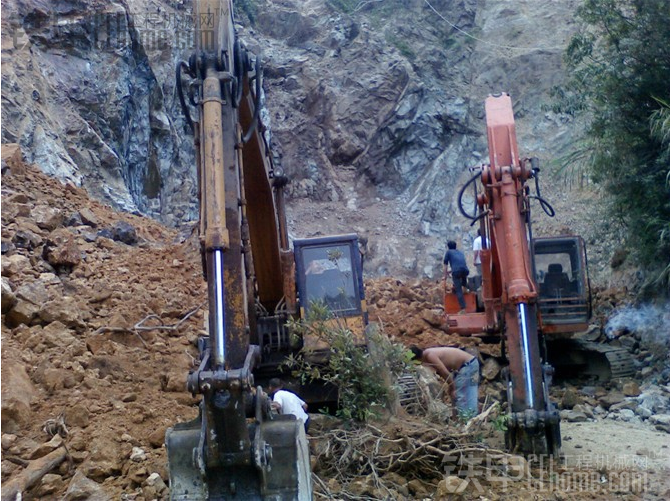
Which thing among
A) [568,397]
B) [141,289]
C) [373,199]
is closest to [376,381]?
[568,397]

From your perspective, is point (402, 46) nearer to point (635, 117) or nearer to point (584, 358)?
point (635, 117)

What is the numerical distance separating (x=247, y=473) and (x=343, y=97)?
2361cm

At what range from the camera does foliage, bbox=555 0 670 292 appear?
1137cm

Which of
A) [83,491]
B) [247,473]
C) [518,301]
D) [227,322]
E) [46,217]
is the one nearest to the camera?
[247,473]

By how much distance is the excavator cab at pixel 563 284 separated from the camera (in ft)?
31.6

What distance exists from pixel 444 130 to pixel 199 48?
21793 mm

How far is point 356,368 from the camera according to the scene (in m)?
6.18

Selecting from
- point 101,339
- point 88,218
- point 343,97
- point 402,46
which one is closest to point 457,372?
point 101,339

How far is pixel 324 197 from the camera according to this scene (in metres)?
25.8

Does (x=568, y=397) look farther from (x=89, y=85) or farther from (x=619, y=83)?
(x=89, y=85)

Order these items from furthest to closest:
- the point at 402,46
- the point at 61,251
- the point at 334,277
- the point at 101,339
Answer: the point at 402,46, the point at 61,251, the point at 334,277, the point at 101,339

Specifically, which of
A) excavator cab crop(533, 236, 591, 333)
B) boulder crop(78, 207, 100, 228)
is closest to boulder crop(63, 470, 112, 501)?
excavator cab crop(533, 236, 591, 333)

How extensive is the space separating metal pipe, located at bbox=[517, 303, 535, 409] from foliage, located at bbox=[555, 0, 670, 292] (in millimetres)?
5176

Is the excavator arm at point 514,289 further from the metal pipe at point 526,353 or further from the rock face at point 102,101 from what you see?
the rock face at point 102,101
